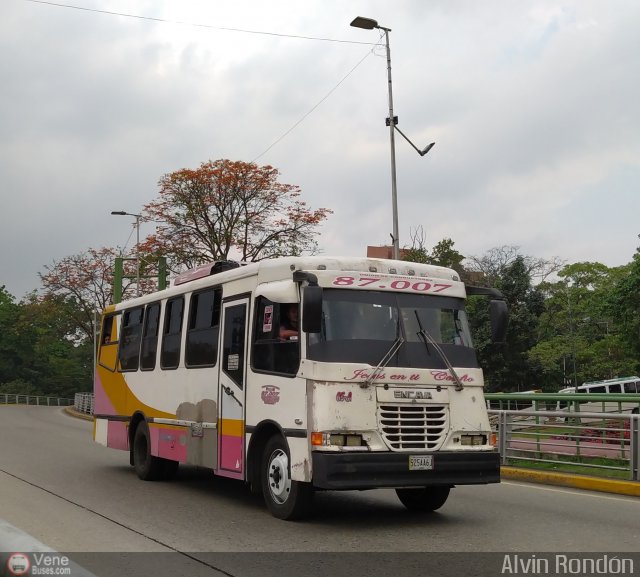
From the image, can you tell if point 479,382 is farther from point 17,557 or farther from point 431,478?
point 17,557

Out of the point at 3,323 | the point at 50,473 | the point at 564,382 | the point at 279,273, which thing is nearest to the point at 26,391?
the point at 3,323

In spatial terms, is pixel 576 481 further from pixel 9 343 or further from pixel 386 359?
pixel 9 343

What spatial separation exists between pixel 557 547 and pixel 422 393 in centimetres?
217

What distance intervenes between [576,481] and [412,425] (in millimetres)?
5153

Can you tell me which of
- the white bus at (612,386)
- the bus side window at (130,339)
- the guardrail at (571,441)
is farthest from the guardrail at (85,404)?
the guardrail at (571,441)

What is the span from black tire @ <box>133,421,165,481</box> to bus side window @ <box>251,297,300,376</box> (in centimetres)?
432

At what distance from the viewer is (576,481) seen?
502 inches

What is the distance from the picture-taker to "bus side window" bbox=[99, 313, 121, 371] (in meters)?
15.5

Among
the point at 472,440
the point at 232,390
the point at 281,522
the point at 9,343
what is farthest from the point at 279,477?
the point at 9,343

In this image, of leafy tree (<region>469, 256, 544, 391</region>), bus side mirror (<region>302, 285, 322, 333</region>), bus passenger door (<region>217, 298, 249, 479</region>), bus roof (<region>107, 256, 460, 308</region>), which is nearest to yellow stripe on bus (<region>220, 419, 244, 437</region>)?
bus passenger door (<region>217, 298, 249, 479</region>)

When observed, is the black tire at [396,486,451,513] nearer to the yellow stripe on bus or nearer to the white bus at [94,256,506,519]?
the white bus at [94,256,506,519]

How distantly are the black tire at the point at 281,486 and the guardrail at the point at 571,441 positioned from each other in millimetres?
5782

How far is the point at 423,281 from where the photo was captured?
9.67m

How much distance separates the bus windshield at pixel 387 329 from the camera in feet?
29.0
